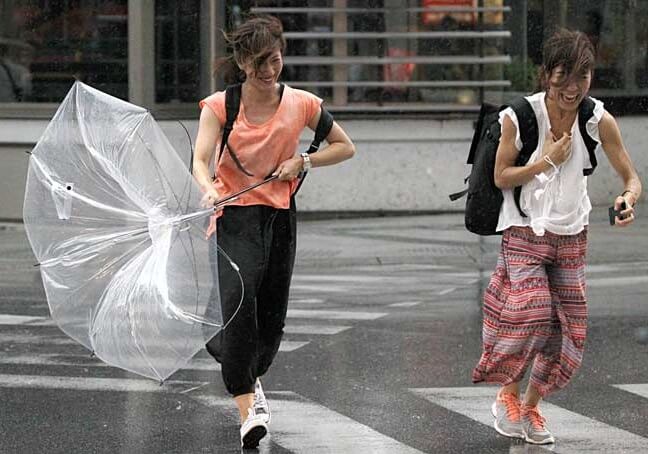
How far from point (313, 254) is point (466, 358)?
5332 mm

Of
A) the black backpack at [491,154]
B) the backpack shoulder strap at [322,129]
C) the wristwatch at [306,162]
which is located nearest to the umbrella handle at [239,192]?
the wristwatch at [306,162]

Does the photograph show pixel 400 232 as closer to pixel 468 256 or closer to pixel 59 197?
pixel 468 256

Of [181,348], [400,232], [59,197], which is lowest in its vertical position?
[400,232]

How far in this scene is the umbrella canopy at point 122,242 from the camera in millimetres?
5895

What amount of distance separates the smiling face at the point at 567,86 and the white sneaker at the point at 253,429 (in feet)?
5.76

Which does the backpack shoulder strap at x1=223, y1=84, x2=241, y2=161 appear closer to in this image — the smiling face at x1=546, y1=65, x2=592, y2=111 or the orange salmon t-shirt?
the orange salmon t-shirt

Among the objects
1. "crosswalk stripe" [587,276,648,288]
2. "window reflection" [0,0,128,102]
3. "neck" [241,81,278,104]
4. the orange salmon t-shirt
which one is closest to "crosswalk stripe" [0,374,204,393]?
the orange salmon t-shirt

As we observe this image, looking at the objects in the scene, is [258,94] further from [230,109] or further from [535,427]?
[535,427]

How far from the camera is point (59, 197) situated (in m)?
5.92

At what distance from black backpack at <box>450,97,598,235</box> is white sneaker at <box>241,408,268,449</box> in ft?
3.85

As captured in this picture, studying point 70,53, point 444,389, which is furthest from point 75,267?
point 70,53

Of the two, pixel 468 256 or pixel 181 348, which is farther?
pixel 468 256

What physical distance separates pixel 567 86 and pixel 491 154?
46cm

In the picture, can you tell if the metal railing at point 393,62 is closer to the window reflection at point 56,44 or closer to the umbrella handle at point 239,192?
the window reflection at point 56,44
